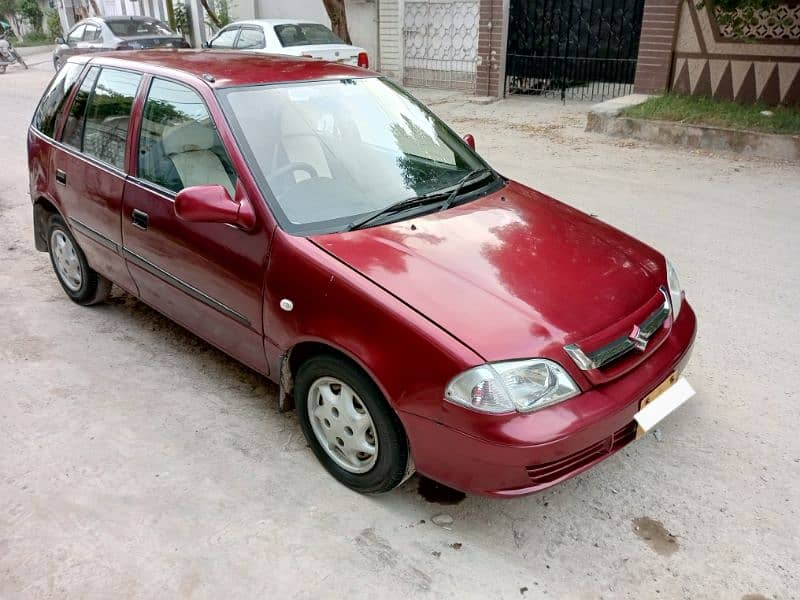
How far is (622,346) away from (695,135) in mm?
7507

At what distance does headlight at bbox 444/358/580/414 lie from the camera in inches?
92.6

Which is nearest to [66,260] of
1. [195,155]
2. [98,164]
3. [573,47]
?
[98,164]

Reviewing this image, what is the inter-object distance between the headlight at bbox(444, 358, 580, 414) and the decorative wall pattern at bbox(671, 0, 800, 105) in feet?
32.0

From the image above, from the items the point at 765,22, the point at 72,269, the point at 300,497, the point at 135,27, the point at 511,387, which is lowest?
the point at 300,497

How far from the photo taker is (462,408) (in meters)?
2.38

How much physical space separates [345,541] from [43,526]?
1.28 meters

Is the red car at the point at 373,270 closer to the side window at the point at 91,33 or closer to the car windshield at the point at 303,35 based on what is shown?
the car windshield at the point at 303,35

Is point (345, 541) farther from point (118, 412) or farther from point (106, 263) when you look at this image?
point (106, 263)

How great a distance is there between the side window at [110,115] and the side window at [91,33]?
13419 millimetres

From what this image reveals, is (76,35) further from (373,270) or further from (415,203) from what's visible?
(373,270)

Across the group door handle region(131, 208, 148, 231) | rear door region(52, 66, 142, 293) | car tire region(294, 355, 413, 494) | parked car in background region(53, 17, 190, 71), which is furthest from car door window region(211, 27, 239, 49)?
car tire region(294, 355, 413, 494)

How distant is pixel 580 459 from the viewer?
2520 mm

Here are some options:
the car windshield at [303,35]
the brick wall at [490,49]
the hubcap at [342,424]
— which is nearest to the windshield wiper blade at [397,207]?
the hubcap at [342,424]

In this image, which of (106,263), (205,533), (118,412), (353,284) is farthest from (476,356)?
(106,263)
